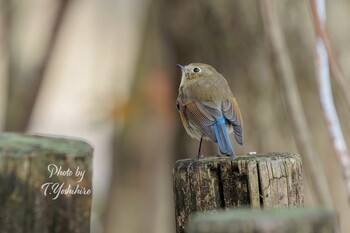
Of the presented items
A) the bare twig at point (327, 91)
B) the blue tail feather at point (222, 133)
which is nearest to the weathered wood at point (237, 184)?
the bare twig at point (327, 91)

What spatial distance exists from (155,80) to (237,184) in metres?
4.27

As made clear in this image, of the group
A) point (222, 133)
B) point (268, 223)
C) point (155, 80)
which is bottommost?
point (268, 223)

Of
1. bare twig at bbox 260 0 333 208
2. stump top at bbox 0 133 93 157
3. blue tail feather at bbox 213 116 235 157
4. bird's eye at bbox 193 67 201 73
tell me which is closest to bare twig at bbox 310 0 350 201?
bare twig at bbox 260 0 333 208

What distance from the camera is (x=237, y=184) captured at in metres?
3.03

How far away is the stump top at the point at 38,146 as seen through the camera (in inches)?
101

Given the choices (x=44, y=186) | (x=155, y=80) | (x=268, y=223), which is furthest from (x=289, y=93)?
(x=268, y=223)

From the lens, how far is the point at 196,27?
666cm

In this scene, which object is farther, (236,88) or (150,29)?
(150,29)

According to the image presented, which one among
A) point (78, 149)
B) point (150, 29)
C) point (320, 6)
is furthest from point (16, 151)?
point (150, 29)

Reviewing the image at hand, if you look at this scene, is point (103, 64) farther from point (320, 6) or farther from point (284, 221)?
point (284, 221)

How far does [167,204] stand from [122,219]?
1.44 ft

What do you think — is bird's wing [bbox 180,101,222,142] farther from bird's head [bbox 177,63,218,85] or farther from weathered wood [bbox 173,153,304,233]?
Answer: weathered wood [bbox 173,153,304,233]

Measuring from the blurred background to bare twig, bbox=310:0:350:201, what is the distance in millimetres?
868

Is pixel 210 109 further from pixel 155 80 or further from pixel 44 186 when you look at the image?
pixel 155 80
